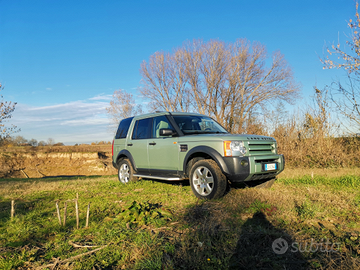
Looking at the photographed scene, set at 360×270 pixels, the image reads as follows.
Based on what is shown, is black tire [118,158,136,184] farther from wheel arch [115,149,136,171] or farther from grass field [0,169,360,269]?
grass field [0,169,360,269]

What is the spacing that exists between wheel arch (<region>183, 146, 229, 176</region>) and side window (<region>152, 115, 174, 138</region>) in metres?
1.12

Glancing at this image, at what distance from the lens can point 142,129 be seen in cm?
759

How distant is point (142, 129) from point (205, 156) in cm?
254

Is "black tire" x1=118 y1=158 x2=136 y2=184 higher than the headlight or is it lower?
lower

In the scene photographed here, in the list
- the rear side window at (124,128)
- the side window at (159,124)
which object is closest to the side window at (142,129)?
the side window at (159,124)

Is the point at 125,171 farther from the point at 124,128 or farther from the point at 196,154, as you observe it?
the point at 196,154

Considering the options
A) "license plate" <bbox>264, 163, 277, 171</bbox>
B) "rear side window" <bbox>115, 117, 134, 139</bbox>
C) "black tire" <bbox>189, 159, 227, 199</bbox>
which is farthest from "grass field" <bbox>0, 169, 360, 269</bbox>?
"rear side window" <bbox>115, 117, 134, 139</bbox>

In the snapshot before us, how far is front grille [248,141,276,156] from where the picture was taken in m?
5.45

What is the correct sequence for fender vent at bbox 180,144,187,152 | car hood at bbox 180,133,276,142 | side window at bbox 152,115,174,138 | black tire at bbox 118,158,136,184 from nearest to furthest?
car hood at bbox 180,133,276,142 < fender vent at bbox 180,144,187,152 < side window at bbox 152,115,174,138 < black tire at bbox 118,158,136,184

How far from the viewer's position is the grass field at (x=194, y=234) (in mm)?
2723

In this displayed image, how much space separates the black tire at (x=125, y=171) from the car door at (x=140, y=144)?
401 mm

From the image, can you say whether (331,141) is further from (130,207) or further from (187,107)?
(187,107)

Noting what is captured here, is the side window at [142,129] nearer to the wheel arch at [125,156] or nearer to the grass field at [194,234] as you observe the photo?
the wheel arch at [125,156]

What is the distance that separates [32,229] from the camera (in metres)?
3.91
